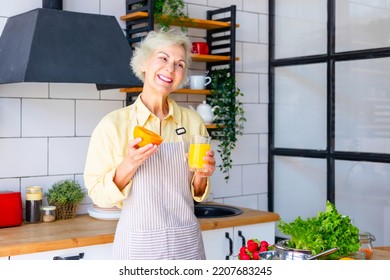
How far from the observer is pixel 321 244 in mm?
1878

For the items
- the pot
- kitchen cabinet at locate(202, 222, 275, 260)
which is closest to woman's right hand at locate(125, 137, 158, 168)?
the pot

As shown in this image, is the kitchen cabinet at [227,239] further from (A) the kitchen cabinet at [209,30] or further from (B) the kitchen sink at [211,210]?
(A) the kitchen cabinet at [209,30]

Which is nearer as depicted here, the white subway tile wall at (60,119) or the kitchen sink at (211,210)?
the white subway tile wall at (60,119)

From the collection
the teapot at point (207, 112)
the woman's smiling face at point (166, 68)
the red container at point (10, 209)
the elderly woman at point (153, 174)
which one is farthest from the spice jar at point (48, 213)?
the woman's smiling face at point (166, 68)

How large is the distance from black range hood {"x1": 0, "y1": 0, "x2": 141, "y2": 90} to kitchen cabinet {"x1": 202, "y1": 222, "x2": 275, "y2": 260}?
0.84 meters

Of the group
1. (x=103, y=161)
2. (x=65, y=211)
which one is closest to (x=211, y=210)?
(x=65, y=211)

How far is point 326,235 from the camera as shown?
1.93 m

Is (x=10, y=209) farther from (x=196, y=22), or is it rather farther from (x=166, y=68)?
(x=196, y=22)

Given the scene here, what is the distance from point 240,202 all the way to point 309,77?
0.91 meters

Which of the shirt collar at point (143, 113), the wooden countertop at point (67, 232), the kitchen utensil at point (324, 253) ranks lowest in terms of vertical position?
the wooden countertop at point (67, 232)

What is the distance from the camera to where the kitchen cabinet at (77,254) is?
260 centimetres

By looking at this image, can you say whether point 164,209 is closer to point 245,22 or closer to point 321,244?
point 321,244

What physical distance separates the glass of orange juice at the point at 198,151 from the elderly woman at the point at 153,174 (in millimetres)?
25
